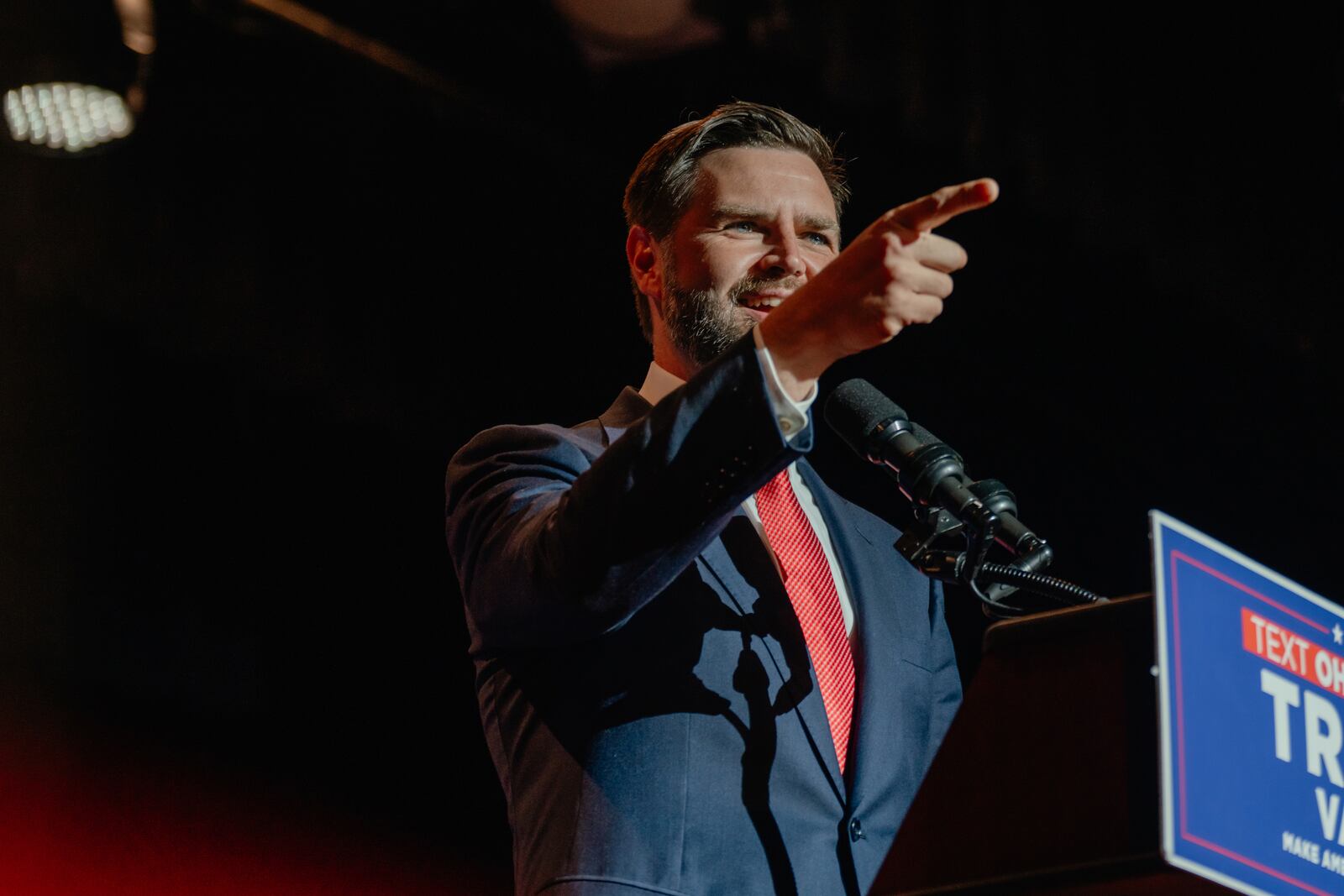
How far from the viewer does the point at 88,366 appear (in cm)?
324

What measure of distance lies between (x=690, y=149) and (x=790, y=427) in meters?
0.89

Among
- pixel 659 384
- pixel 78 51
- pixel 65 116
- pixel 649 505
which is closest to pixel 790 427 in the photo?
pixel 649 505

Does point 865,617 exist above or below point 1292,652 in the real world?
above

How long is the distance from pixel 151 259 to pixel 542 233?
97cm

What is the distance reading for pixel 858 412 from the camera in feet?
4.68

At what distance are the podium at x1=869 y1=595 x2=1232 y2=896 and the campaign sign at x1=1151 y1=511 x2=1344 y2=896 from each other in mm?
16

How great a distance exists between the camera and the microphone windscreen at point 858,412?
1411 mm

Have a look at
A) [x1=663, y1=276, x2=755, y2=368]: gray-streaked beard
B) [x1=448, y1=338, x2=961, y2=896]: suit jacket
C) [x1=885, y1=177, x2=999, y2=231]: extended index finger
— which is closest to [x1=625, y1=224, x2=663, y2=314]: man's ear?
[x1=663, y1=276, x2=755, y2=368]: gray-streaked beard

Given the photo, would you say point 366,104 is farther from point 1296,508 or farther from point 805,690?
point 1296,508

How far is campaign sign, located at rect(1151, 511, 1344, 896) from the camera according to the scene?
0.90 meters

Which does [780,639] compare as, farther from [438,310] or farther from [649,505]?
[438,310]

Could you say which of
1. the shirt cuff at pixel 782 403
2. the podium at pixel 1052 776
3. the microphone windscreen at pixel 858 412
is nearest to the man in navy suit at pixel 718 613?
the shirt cuff at pixel 782 403

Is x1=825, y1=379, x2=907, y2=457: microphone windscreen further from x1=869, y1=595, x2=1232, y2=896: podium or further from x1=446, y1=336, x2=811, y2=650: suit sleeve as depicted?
x1=869, y1=595, x2=1232, y2=896: podium

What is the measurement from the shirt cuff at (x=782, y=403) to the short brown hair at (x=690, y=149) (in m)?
0.78
